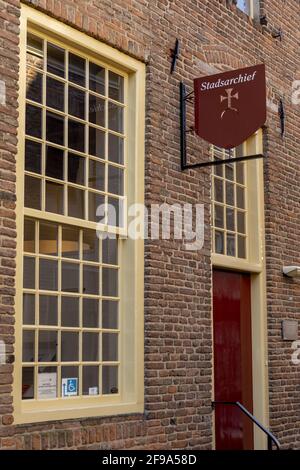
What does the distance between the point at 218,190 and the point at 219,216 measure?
1.01ft

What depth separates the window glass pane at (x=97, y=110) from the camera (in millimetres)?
7594

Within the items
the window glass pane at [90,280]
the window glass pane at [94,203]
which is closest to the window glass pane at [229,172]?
the window glass pane at [94,203]

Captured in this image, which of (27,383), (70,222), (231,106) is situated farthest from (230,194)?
(27,383)

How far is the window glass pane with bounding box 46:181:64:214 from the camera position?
7016 millimetres

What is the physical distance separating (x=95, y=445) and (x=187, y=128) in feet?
11.7

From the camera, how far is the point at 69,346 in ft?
23.2

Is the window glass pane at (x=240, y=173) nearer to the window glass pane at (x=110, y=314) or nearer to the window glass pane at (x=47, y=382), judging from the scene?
the window glass pane at (x=110, y=314)

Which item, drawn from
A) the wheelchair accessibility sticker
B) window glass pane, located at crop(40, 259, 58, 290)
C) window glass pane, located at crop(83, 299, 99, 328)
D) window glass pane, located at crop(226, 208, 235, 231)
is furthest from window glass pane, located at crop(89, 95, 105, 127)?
window glass pane, located at crop(226, 208, 235, 231)

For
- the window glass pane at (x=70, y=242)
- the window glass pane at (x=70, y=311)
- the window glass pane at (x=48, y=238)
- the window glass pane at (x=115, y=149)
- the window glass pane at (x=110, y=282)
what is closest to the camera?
the window glass pane at (x=48, y=238)

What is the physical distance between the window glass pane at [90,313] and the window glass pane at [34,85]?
6.11ft

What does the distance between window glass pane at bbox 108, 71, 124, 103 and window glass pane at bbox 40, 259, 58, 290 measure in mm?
1901

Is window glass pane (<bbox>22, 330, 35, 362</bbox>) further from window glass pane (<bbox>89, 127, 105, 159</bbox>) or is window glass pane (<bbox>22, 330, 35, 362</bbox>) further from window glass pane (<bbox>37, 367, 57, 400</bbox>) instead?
window glass pane (<bbox>89, 127, 105, 159</bbox>)

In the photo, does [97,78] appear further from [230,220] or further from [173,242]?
[230,220]
